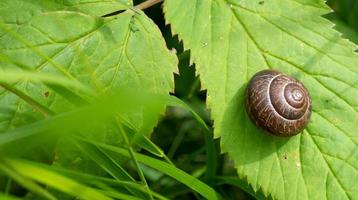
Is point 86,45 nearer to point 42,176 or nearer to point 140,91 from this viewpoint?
point 140,91

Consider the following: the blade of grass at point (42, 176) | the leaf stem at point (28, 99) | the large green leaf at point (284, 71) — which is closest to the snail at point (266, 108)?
the large green leaf at point (284, 71)

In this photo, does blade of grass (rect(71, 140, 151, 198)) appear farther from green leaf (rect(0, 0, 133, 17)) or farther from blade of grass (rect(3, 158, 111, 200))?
green leaf (rect(0, 0, 133, 17))

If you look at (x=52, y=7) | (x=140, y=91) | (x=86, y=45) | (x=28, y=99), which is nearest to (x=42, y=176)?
(x=28, y=99)

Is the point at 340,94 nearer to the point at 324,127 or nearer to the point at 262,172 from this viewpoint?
the point at 324,127

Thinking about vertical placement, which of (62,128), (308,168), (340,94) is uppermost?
(62,128)

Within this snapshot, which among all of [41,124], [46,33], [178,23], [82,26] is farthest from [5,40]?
[41,124]

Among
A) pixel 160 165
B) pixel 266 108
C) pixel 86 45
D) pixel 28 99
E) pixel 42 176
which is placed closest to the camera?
pixel 42 176
